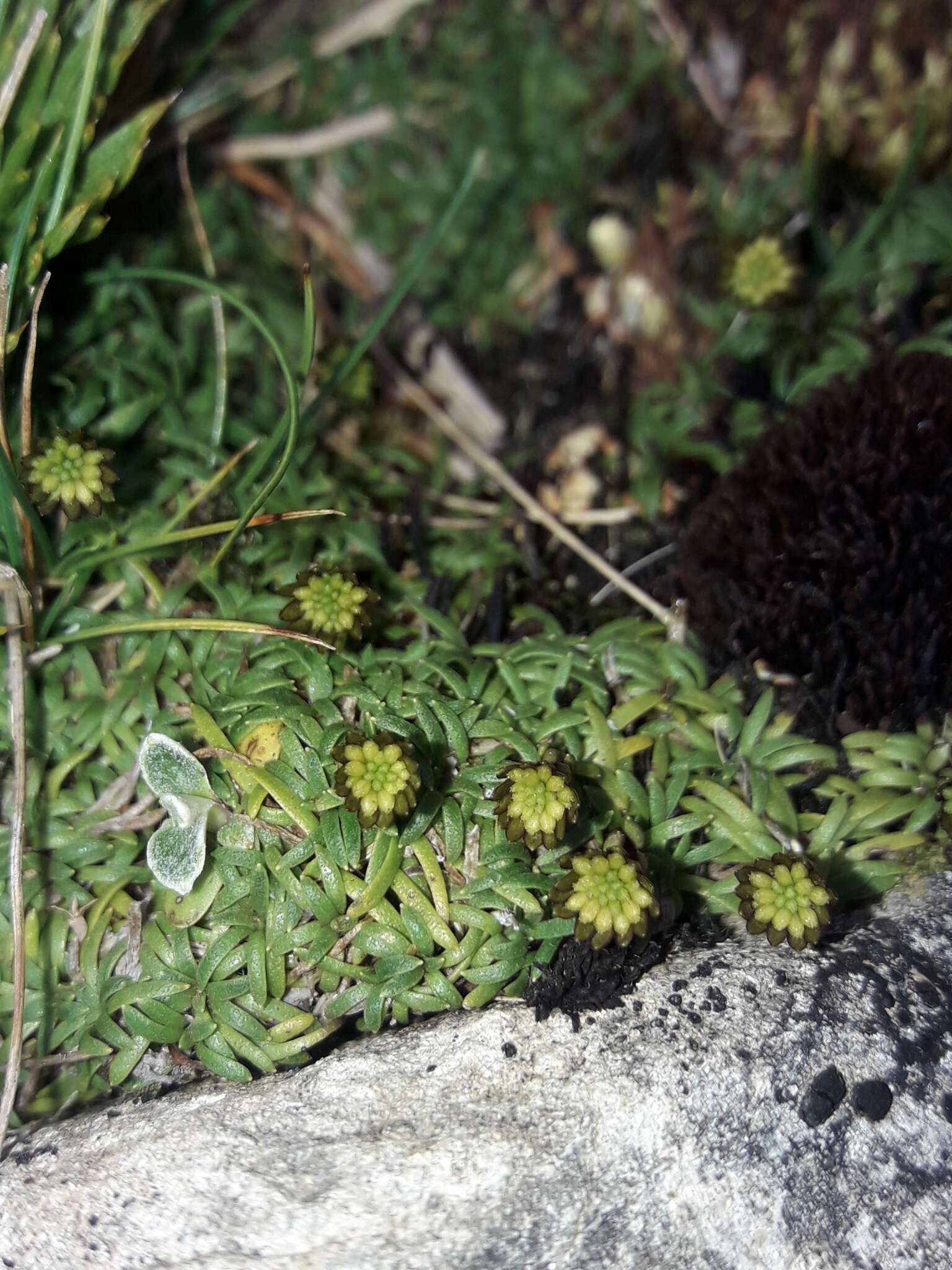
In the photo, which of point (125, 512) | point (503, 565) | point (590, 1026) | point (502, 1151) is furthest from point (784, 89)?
point (502, 1151)

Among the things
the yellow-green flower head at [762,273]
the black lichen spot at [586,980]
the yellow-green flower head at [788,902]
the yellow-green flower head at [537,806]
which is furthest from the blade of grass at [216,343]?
the yellow-green flower head at [788,902]

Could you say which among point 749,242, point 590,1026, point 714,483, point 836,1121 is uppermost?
point 749,242

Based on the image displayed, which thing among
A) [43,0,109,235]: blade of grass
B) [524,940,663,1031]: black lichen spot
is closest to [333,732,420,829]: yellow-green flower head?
[524,940,663,1031]: black lichen spot

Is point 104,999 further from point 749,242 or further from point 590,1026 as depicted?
point 749,242

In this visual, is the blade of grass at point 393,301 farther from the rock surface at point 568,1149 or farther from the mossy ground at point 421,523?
the rock surface at point 568,1149

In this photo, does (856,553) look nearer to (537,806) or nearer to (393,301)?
(537,806)

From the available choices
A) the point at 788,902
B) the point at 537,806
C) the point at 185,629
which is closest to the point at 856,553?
the point at 788,902
